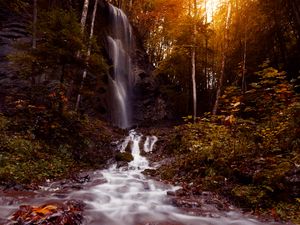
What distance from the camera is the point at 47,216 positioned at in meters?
4.68

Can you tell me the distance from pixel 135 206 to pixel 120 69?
17.6 m

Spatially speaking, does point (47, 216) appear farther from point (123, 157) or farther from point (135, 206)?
point (123, 157)

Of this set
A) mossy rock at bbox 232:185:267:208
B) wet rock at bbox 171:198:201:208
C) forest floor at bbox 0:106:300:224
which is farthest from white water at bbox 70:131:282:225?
mossy rock at bbox 232:185:267:208

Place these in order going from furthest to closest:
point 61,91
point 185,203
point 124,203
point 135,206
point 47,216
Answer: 1. point 61,91
2. point 124,203
3. point 185,203
4. point 135,206
5. point 47,216

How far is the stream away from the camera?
227 inches

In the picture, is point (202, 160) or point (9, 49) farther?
point (9, 49)

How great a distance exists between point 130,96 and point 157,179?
1433 centimetres

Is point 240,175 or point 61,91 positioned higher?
point 61,91

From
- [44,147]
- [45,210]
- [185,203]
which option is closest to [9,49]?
[44,147]

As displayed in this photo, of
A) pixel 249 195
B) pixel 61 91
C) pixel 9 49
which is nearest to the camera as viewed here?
pixel 249 195

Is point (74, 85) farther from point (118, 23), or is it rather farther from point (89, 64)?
point (118, 23)

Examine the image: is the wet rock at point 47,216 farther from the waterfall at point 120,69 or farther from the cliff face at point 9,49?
the waterfall at point 120,69

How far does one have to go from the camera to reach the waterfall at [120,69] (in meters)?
21.0

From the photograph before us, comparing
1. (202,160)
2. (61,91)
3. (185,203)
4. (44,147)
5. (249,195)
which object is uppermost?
(61,91)
